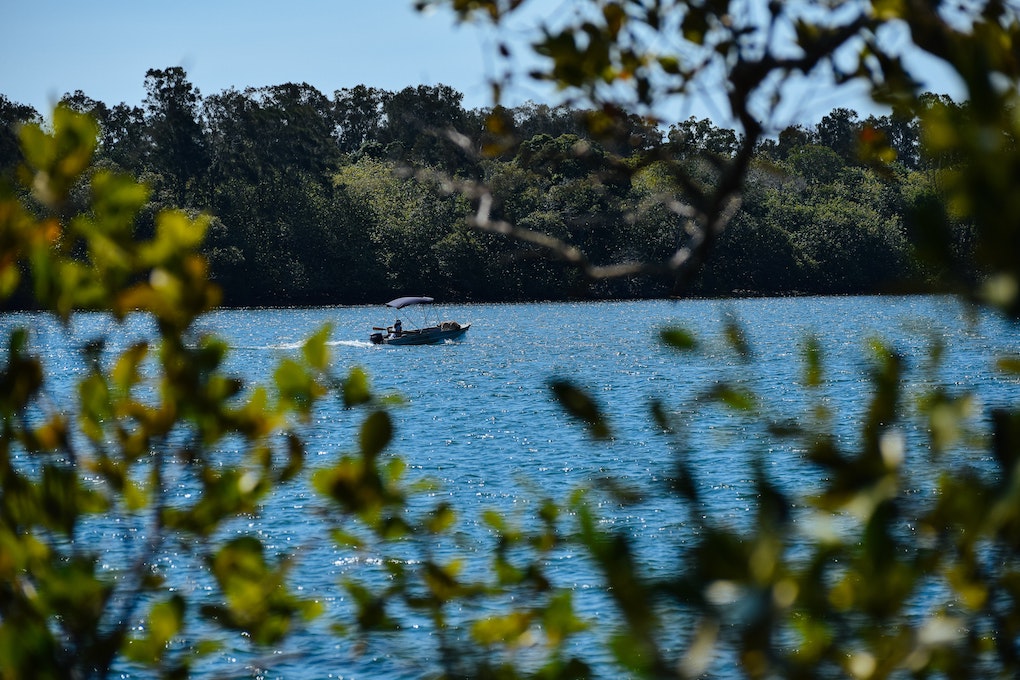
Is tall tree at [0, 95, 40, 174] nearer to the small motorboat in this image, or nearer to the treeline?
the treeline

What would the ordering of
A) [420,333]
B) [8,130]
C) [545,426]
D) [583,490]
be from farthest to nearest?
[8,130] → [420,333] → [545,426] → [583,490]

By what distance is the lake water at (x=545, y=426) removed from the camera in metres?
2.67

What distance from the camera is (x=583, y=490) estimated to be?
7.39 ft

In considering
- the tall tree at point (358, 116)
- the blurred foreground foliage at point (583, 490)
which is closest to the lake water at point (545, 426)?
the blurred foreground foliage at point (583, 490)

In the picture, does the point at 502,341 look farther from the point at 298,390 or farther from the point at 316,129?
the point at 298,390

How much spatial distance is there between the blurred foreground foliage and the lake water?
11 centimetres

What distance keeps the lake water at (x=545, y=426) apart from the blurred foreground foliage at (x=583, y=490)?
0.11 m

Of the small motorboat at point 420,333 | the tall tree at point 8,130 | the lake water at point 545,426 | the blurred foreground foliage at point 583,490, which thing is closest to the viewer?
the blurred foreground foliage at point 583,490

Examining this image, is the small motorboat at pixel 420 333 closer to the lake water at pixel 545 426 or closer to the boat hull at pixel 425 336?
the boat hull at pixel 425 336

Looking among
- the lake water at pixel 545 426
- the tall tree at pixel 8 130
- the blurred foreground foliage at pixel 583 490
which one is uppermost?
the tall tree at pixel 8 130

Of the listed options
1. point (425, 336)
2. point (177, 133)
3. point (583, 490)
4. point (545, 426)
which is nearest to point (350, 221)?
point (177, 133)

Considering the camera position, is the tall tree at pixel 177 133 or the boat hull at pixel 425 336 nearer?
the boat hull at pixel 425 336

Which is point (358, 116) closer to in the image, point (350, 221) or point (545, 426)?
point (350, 221)

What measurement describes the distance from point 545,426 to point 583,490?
26.5 m
